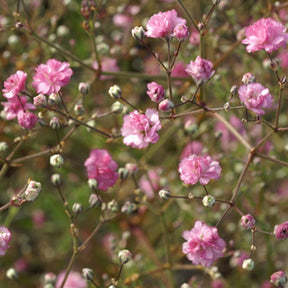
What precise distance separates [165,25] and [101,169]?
2.30 ft

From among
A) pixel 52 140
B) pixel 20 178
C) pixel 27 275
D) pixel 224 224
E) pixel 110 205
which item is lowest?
pixel 224 224

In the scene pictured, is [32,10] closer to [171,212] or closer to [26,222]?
[26,222]

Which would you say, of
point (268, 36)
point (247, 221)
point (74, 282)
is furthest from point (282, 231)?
point (74, 282)

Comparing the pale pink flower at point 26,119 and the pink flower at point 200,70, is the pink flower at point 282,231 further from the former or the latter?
the pale pink flower at point 26,119

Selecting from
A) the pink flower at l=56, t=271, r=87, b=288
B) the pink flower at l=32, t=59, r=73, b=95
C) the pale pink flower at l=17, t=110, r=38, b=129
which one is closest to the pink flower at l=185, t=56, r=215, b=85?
the pink flower at l=32, t=59, r=73, b=95

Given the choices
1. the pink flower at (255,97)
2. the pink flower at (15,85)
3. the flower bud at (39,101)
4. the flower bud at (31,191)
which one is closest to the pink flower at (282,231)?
the pink flower at (255,97)

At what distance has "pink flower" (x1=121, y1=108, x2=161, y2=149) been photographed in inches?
72.8

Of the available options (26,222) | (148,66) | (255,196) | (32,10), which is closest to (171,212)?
(255,196)

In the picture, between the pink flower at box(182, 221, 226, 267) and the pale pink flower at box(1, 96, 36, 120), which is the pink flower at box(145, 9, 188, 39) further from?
the pink flower at box(182, 221, 226, 267)

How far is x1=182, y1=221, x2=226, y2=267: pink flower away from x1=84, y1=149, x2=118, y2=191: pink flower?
0.47m

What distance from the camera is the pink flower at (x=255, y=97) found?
179cm

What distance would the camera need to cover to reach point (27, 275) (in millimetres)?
3609

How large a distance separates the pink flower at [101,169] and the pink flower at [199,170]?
1.42 feet

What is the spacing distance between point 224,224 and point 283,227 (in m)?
2.19
